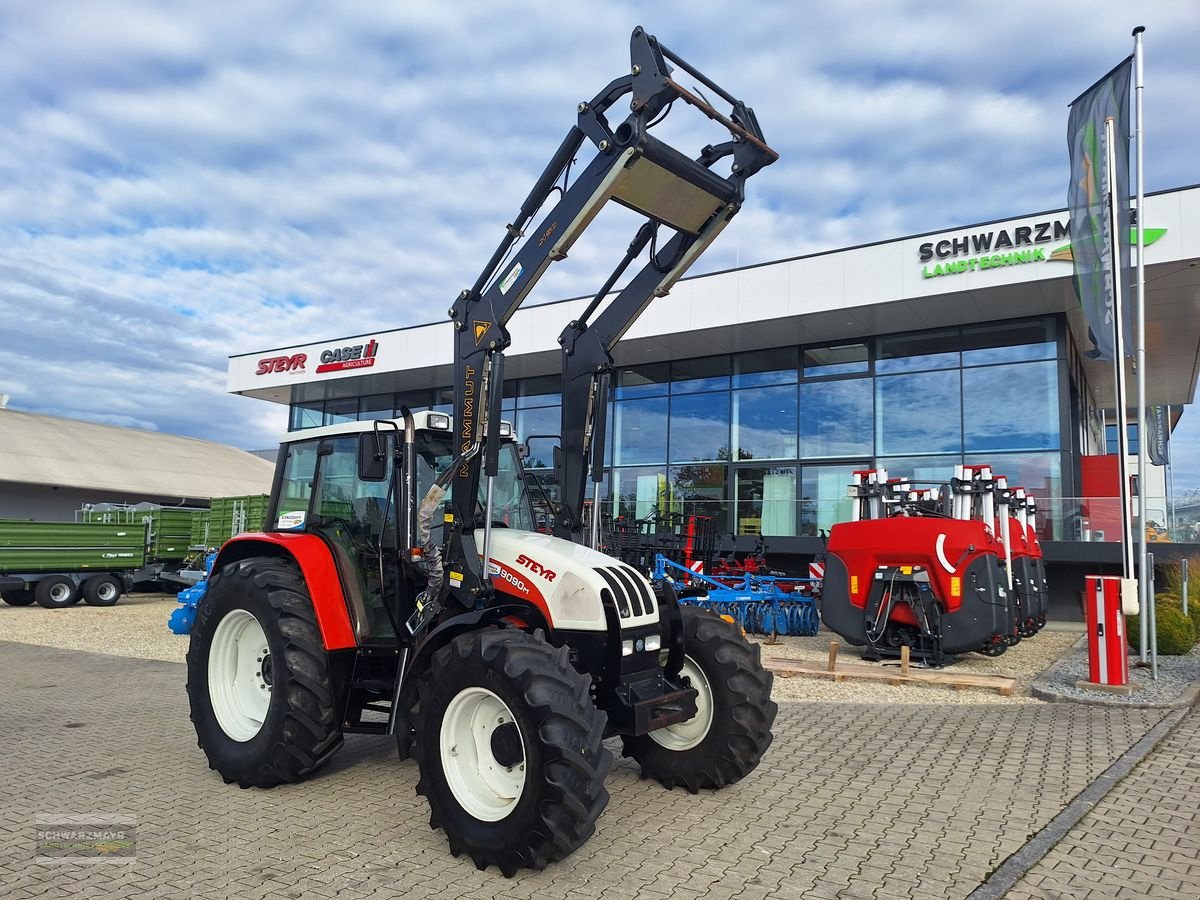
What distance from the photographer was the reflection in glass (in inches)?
824

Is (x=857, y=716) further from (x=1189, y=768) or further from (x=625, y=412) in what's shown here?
(x=625, y=412)

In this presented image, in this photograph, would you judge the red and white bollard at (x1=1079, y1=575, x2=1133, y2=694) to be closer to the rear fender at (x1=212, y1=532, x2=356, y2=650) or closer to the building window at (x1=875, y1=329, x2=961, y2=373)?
the rear fender at (x1=212, y1=532, x2=356, y2=650)

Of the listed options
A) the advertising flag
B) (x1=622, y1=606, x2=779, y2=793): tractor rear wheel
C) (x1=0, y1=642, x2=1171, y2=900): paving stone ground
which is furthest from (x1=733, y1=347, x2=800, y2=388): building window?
(x1=622, y1=606, x2=779, y2=793): tractor rear wheel

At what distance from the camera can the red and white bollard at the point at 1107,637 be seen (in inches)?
338

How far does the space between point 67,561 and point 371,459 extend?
16.9 m

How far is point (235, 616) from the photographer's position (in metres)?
5.66

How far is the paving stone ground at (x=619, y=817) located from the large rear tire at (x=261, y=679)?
21cm

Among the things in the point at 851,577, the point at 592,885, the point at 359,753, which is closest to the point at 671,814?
the point at 592,885

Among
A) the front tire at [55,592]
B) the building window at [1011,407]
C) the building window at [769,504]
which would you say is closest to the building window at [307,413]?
the front tire at [55,592]

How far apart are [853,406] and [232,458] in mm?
40249

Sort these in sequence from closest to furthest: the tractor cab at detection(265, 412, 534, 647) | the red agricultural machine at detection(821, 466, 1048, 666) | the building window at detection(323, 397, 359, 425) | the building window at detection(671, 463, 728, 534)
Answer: the tractor cab at detection(265, 412, 534, 647), the red agricultural machine at detection(821, 466, 1048, 666), the building window at detection(671, 463, 728, 534), the building window at detection(323, 397, 359, 425)

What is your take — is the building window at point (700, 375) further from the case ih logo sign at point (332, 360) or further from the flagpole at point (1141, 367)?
the flagpole at point (1141, 367)

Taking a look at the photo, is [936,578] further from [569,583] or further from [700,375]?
[700,375]

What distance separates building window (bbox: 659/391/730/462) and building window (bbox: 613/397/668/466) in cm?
32
